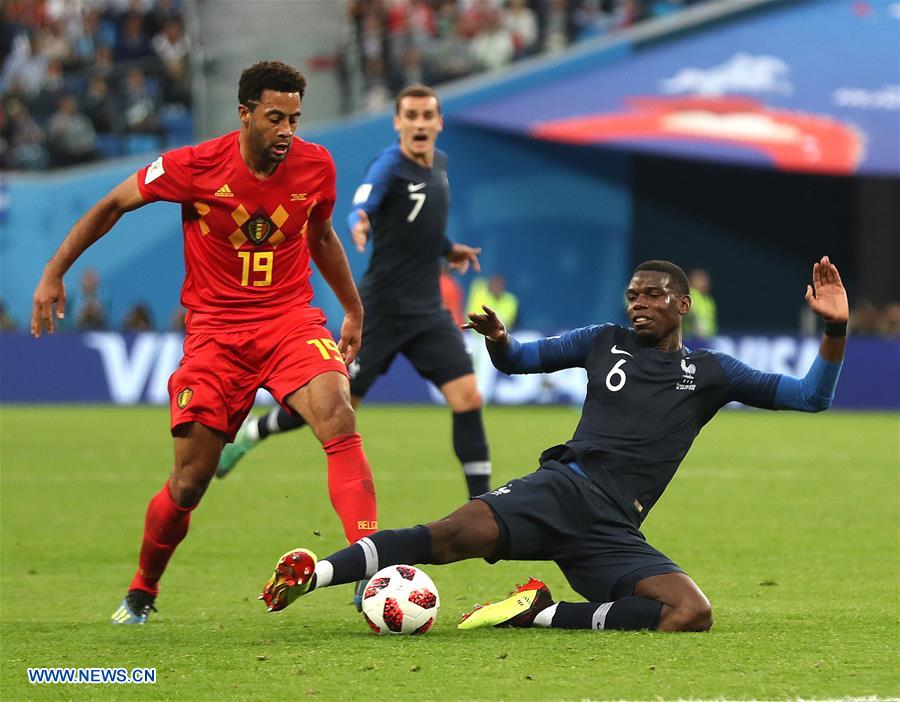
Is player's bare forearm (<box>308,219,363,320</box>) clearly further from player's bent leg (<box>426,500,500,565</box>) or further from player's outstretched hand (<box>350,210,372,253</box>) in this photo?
player's bent leg (<box>426,500,500,565</box>)

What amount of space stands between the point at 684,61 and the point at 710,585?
18.8 m

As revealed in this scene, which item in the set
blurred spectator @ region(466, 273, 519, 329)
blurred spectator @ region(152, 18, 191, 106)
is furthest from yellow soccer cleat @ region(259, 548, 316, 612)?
blurred spectator @ region(152, 18, 191, 106)

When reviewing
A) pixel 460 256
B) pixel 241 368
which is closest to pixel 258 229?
pixel 241 368

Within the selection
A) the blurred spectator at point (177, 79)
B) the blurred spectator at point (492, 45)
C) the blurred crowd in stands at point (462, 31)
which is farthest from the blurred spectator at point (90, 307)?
the blurred spectator at point (492, 45)

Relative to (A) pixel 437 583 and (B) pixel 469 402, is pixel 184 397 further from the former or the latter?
(B) pixel 469 402

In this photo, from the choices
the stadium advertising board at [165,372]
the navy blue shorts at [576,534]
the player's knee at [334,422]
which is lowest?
the stadium advertising board at [165,372]

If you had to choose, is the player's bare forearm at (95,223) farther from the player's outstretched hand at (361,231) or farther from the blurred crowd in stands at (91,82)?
the blurred crowd in stands at (91,82)

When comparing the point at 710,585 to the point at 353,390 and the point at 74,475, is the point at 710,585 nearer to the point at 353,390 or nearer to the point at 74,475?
the point at 353,390

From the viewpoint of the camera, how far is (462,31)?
80.2 ft

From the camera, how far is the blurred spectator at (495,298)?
74.7 ft

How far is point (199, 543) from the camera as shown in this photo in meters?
9.13

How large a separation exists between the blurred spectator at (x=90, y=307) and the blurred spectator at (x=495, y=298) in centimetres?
560

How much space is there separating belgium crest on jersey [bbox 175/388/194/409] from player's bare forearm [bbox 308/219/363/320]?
797mm

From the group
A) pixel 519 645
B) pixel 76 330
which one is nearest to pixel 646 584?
pixel 519 645
